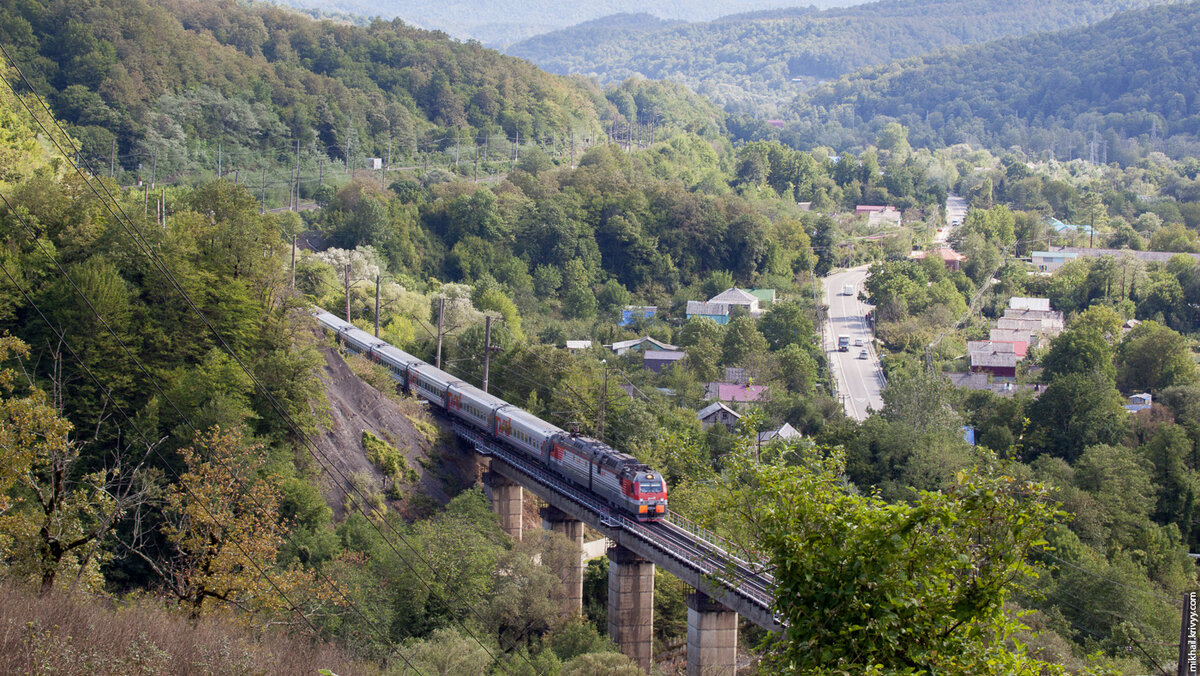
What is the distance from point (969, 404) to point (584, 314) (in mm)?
31342

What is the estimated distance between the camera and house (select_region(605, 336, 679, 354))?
70625mm

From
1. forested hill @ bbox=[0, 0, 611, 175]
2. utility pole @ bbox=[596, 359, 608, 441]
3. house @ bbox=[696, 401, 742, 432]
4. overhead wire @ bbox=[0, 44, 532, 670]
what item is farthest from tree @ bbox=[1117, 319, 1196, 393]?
forested hill @ bbox=[0, 0, 611, 175]

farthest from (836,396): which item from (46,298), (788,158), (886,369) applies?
(788,158)

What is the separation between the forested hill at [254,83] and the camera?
78.8 metres

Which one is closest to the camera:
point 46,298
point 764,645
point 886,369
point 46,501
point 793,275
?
point 764,645

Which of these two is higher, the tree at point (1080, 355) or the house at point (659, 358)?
the tree at point (1080, 355)

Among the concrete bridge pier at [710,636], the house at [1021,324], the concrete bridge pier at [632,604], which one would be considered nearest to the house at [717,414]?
the concrete bridge pier at [632,604]

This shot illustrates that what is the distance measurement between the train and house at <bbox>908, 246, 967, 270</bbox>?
6893 cm

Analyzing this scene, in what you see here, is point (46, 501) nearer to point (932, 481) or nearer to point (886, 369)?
point (932, 481)

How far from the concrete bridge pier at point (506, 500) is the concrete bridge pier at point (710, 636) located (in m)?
11.4

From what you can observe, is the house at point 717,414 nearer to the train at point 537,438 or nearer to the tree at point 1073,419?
the tree at point 1073,419

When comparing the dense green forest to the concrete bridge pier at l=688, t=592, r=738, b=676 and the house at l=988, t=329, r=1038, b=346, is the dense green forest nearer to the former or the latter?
the concrete bridge pier at l=688, t=592, r=738, b=676

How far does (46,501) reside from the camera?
16625 millimetres

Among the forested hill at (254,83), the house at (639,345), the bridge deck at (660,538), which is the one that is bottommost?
the house at (639,345)
